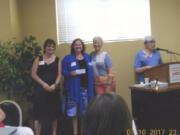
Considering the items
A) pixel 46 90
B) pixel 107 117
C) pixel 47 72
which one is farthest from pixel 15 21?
pixel 107 117

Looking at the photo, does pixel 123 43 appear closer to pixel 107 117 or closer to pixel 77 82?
pixel 77 82

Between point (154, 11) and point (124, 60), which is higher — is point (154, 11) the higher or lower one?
the higher one

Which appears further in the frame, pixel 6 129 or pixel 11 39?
pixel 11 39

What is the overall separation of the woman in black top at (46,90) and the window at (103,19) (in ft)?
2.86

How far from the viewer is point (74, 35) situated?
12.4 ft

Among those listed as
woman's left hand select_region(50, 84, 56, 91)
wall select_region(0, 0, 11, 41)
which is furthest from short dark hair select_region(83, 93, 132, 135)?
wall select_region(0, 0, 11, 41)

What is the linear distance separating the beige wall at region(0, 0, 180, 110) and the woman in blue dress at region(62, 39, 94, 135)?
0.72 m

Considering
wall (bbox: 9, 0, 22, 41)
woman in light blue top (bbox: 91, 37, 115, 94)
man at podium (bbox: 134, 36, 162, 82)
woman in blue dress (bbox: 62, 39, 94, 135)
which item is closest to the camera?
woman in blue dress (bbox: 62, 39, 94, 135)

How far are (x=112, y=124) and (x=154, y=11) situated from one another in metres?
3.65

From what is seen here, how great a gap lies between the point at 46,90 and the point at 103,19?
1.84 metres

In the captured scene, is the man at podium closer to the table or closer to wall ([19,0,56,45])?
the table

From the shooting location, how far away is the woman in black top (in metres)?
2.90

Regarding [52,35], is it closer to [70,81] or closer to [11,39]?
[11,39]

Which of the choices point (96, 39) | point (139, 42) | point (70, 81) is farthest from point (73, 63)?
point (139, 42)
